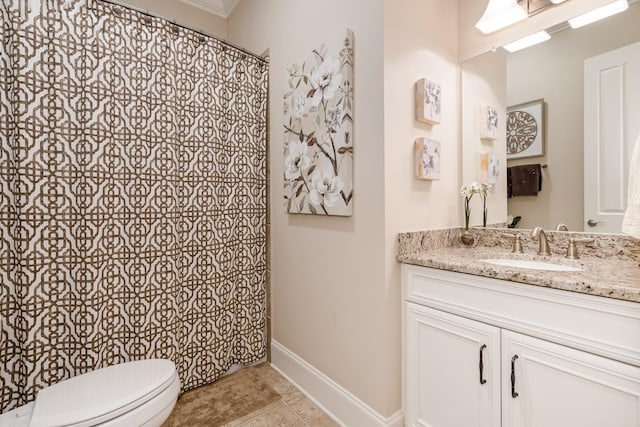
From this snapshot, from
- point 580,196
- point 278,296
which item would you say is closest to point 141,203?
point 278,296

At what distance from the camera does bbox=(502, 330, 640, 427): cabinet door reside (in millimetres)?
856

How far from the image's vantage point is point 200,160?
1796 mm

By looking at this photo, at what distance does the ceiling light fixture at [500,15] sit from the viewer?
148 centimetres

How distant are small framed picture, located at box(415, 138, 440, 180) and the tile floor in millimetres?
1349

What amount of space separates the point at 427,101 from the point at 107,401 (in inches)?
72.2

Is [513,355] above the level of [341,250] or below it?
below

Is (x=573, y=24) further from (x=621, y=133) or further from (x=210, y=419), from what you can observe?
(x=210, y=419)

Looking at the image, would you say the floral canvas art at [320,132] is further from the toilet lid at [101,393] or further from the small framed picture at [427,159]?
the toilet lid at [101,393]

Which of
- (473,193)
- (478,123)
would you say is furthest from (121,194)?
(478,123)

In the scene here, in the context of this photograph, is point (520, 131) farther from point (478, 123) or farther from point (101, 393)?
point (101, 393)

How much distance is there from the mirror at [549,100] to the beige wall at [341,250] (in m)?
0.67

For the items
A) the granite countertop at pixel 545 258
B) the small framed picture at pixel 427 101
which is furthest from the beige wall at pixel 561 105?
the small framed picture at pixel 427 101

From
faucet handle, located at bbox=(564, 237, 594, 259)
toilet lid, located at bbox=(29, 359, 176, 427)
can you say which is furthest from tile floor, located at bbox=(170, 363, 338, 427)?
faucet handle, located at bbox=(564, 237, 594, 259)

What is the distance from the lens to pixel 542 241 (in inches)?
56.9
